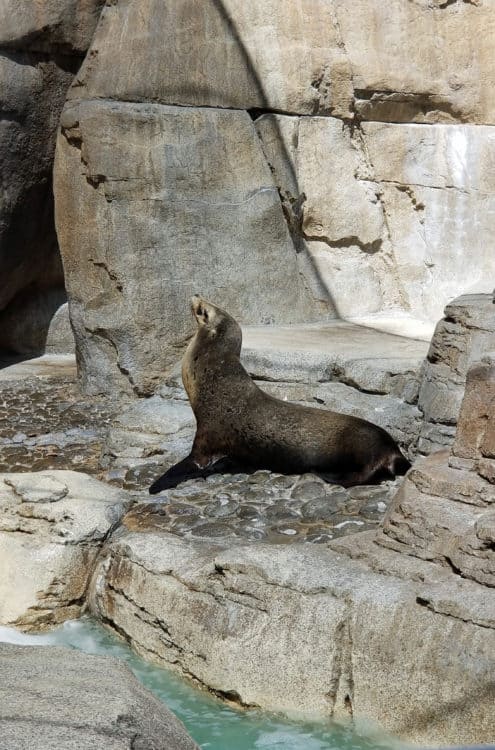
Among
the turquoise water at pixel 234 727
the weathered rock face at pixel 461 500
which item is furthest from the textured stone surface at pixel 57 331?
the weathered rock face at pixel 461 500

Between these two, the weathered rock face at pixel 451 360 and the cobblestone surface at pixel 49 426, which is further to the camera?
the cobblestone surface at pixel 49 426

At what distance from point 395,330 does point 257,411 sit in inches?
131

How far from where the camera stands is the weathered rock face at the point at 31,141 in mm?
9398

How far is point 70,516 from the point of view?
201 inches

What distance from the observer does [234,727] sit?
3928 mm

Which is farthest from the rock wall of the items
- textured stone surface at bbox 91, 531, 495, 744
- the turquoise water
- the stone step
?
the turquoise water

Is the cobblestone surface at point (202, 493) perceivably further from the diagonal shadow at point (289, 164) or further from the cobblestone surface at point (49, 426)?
the diagonal shadow at point (289, 164)

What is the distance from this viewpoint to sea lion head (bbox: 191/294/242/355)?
6.50 m

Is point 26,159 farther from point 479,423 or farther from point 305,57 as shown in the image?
point 479,423

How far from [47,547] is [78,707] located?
2.39 m

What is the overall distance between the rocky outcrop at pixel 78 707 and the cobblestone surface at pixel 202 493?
2130 millimetres

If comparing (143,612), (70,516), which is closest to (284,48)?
(70,516)

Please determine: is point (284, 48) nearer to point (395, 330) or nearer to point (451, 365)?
point (395, 330)

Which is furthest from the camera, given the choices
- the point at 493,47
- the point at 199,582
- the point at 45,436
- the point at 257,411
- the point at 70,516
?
the point at 493,47
